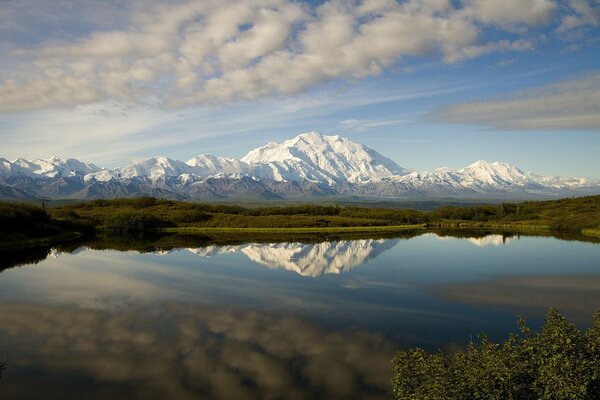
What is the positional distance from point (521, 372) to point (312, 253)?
81681 millimetres

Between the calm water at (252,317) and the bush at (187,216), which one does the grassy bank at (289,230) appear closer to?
the bush at (187,216)

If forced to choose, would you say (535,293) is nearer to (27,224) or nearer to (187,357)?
(187,357)

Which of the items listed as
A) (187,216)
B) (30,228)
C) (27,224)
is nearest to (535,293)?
(30,228)

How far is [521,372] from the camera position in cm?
2155

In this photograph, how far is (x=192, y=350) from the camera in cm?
3741

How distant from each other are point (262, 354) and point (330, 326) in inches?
386

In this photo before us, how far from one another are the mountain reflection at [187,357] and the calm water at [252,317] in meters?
0.13

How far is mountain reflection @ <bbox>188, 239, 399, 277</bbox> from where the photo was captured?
82.9 meters

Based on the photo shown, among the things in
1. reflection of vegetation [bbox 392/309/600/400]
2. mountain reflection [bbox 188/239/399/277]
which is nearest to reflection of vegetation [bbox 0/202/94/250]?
mountain reflection [bbox 188/239/399/277]

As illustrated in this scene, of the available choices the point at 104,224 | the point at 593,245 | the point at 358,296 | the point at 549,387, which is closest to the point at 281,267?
the point at 358,296

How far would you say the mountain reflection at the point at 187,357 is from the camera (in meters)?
30.2

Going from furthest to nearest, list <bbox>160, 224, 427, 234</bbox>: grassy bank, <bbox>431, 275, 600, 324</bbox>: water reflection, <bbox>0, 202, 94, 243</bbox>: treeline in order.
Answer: <bbox>160, 224, 427, 234</bbox>: grassy bank < <bbox>0, 202, 94, 243</bbox>: treeline < <bbox>431, 275, 600, 324</bbox>: water reflection

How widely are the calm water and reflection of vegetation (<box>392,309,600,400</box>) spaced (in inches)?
317

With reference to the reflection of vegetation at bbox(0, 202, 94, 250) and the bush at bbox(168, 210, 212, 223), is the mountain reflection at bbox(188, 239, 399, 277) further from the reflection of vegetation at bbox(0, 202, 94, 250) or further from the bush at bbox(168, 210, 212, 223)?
the bush at bbox(168, 210, 212, 223)
